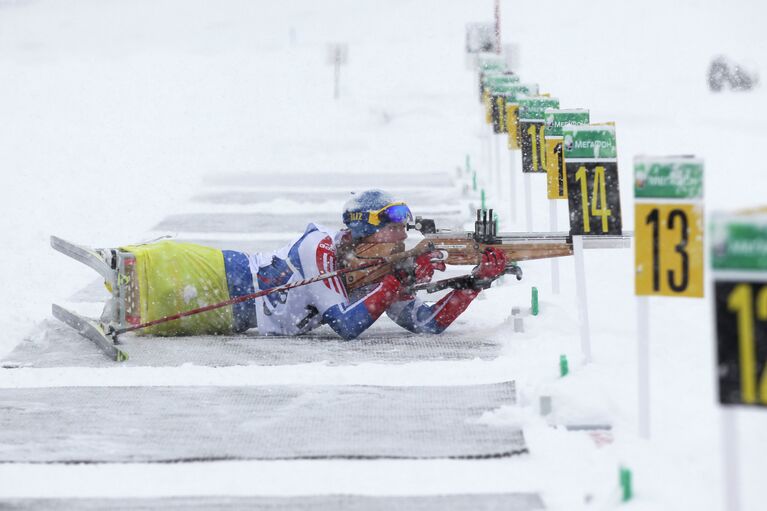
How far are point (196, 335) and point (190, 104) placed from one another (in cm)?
2472

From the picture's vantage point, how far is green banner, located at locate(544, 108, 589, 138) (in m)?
10.0

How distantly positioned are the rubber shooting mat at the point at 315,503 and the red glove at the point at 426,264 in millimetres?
3369

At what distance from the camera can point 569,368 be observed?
7855 mm

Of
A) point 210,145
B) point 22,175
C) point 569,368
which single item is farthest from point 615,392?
point 210,145

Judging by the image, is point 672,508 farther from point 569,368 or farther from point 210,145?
point 210,145

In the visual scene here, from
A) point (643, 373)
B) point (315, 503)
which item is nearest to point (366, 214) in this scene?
point (643, 373)

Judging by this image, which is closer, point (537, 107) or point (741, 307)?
point (741, 307)

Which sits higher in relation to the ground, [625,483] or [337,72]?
[337,72]

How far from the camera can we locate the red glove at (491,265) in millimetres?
9242

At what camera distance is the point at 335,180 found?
886 inches

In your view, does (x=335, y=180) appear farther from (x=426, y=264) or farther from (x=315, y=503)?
(x=315, y=503)

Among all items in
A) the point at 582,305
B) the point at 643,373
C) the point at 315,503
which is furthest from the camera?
the point at 582,305

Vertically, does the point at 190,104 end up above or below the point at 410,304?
above

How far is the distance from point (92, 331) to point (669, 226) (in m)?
4.67
